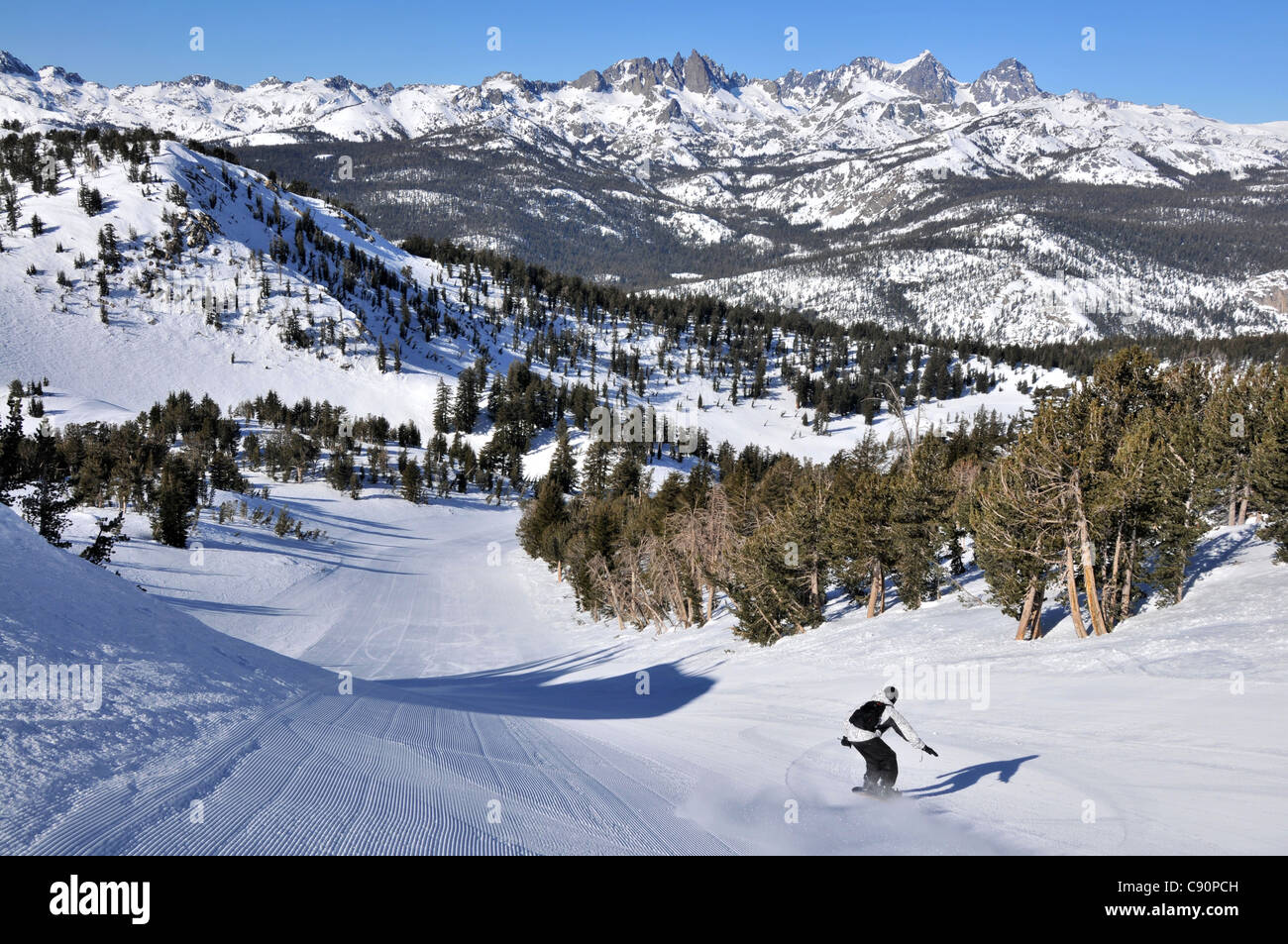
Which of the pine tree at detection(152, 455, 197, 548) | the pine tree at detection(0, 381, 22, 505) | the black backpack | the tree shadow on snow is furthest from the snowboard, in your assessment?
the pine tree at detection(152, 455, 197, 548)

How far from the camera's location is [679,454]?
12625 centimetres

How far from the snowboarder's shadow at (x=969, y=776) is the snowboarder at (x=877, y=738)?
2.76ft

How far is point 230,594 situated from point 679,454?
9564cm

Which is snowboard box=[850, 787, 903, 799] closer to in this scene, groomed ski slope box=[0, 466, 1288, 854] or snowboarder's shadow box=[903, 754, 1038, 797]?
groomed ski slope box=[0, 466, 1288, 854]

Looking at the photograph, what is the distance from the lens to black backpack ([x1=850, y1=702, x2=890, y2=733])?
27.2 feet

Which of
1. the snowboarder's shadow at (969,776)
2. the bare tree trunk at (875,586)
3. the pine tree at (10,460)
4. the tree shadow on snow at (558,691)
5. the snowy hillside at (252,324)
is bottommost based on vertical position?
the tree shadow on snow at (558,691)

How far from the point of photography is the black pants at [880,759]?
27.5ft

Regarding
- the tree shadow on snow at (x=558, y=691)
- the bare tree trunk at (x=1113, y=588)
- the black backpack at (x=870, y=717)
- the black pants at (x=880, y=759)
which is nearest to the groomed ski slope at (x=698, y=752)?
the tree shadow on snow at (x=558, y=691)

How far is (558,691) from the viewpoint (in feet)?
79.5

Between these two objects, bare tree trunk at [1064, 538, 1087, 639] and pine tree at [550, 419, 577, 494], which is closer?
bare tree trunk at [1064, 538, 1087, 639]

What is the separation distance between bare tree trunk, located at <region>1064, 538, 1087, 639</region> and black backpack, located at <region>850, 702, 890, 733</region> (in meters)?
13.7

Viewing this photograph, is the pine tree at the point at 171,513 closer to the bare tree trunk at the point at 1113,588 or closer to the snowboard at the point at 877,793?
the snowboard at the point at 877,793

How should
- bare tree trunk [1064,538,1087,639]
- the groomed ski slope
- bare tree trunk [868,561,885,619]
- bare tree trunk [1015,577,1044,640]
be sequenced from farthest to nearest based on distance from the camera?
bare tree trunk [868,561,885,619] < bare tree trunk [1015,577,1044,640] < bare tree trunk [1064,538,1087,639] < the groomed ski slope

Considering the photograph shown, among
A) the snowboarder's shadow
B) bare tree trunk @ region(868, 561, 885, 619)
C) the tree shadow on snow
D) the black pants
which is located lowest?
the tree shadow on snow
